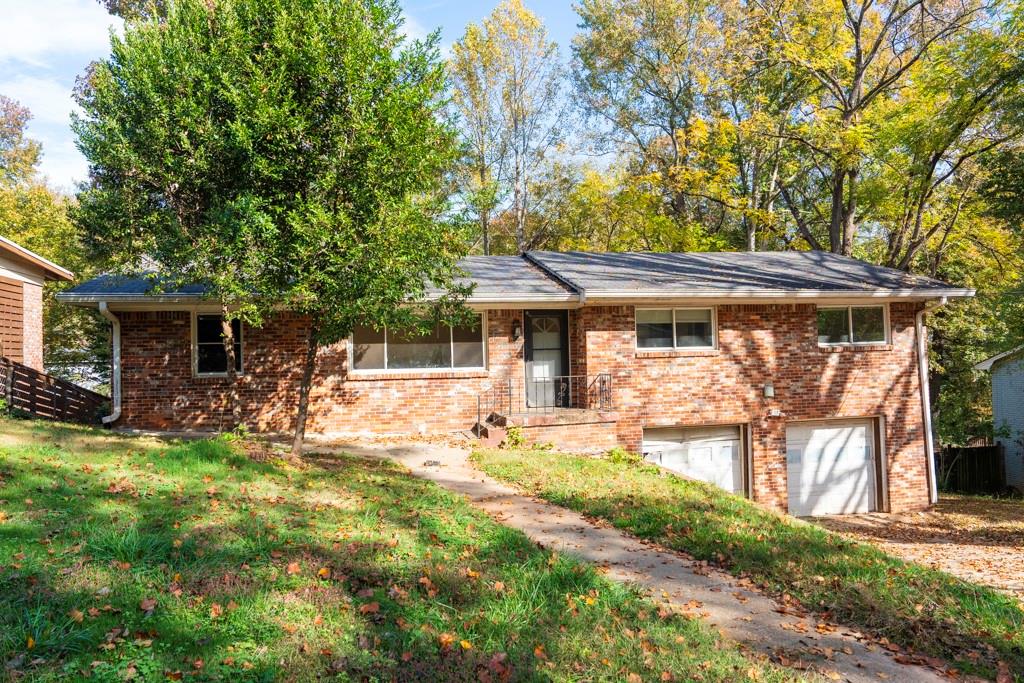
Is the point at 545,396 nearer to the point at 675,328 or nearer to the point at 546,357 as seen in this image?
the point at 546,357

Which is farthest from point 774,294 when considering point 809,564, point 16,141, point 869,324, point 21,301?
point 16,141

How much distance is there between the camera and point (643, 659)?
14.1ft

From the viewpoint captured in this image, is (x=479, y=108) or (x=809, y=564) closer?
(x=809, y=564)

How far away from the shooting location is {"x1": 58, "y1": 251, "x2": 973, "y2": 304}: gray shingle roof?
517 inches

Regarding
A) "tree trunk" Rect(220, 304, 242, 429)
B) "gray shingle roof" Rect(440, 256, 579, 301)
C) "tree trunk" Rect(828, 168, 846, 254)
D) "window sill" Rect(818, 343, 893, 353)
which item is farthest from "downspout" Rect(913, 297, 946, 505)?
"tree trunk" Rect(220, 304, 242, 429)

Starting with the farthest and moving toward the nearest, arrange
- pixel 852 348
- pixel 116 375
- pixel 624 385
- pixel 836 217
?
pixel 836 217
pixel 852 348
pixel 624 385
pixel 116 375

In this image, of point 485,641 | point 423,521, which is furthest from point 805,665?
point 423,521

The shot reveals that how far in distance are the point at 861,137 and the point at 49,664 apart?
21494 millimetres

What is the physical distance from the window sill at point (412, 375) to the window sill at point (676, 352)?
10.7 feet

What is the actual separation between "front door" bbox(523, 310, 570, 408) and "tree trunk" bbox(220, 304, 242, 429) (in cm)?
567

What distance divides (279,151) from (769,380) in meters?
10.8

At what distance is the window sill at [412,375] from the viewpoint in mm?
13711

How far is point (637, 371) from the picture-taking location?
557 inches

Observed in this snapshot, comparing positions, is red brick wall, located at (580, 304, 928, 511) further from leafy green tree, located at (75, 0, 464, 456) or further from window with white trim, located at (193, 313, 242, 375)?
window with white trim, located at (193, 313, 242, 375)
